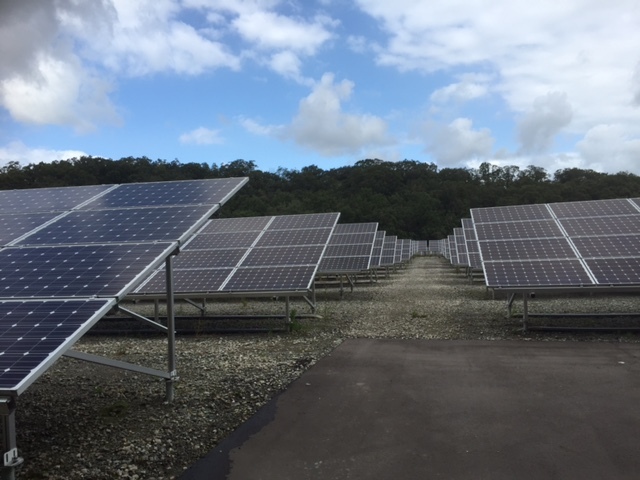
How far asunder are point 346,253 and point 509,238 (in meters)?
10.5

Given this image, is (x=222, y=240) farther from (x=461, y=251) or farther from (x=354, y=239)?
(x=461, y=251)

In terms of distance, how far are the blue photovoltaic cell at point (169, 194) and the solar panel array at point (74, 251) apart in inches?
0.9

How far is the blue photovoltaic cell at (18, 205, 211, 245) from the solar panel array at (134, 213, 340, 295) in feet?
17.2

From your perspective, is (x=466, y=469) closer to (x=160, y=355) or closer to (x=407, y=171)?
(x=160, y=355)

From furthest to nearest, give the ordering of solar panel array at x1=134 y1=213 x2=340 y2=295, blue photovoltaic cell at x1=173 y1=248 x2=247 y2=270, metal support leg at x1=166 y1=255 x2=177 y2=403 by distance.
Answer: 1. blue photovoltaic cell at x1=173 y1=248 x2=247 y2=270
2. solar panel array at x1=134 y1=213 x2=340 y2=295
3. metal support leg at x1=166 y1=255 x2=177 y2=403

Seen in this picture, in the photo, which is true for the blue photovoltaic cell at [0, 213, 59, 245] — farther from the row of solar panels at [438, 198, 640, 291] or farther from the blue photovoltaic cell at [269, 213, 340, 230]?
the blue photovoltaic cell at [269, 213, 340, 230]

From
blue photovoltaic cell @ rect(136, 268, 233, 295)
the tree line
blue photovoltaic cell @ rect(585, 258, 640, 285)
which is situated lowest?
blue photovoltaic cell @ rect(136, 268, 233, 295)

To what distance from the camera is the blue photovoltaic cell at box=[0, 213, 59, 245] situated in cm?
837

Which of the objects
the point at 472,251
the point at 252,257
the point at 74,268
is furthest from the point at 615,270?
the point at 472,251

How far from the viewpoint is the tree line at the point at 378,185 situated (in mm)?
50188

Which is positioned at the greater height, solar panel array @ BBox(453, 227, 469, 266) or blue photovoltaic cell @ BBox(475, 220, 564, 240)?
blue photovoltaic cell @ BBox(475, 220, 564, 240)

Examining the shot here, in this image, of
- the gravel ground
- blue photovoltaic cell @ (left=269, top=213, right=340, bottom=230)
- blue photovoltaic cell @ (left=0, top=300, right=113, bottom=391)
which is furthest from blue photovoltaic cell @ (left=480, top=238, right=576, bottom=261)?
blue photovoltaic cell @ (left=0, top=300, right=113, bottom=391)

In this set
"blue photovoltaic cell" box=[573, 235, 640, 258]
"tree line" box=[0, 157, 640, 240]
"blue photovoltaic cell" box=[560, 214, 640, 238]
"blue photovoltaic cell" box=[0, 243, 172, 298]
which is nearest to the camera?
"blue photovoltaic cell" box=[0, 243, 172, 298]

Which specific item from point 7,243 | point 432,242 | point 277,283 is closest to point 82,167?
point 277,283
